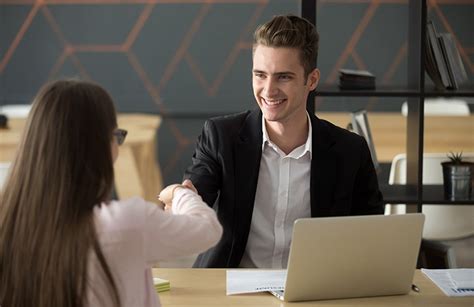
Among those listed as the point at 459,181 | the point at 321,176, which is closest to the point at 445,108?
the point at 459,181

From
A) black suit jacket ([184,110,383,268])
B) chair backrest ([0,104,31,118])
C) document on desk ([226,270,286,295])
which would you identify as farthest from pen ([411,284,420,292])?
chair backrest ([0,104,31,118])

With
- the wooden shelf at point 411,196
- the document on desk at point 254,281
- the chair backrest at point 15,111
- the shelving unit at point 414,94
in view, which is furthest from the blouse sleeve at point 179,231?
the chair backrest at point 15,111

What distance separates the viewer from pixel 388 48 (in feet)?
18.3

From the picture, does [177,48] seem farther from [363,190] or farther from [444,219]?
[363,190]

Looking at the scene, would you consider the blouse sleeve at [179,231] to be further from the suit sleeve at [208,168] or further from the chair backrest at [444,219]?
the chair backrest at [444,219]

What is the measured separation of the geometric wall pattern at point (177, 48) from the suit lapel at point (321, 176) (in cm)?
294

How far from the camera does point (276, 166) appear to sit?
104 inches

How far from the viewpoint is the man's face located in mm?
2574

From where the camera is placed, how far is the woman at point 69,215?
1508 mm

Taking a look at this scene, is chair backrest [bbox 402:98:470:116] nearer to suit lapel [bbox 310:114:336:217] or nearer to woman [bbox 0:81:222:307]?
suit lapel [bbox 310:114:336:217]

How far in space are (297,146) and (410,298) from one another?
2.36 feet

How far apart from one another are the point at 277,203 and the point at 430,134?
2.70 meters

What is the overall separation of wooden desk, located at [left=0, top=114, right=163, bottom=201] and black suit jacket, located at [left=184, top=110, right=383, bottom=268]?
6.92ft

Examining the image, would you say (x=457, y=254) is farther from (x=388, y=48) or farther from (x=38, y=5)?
(x=38, y=5)
